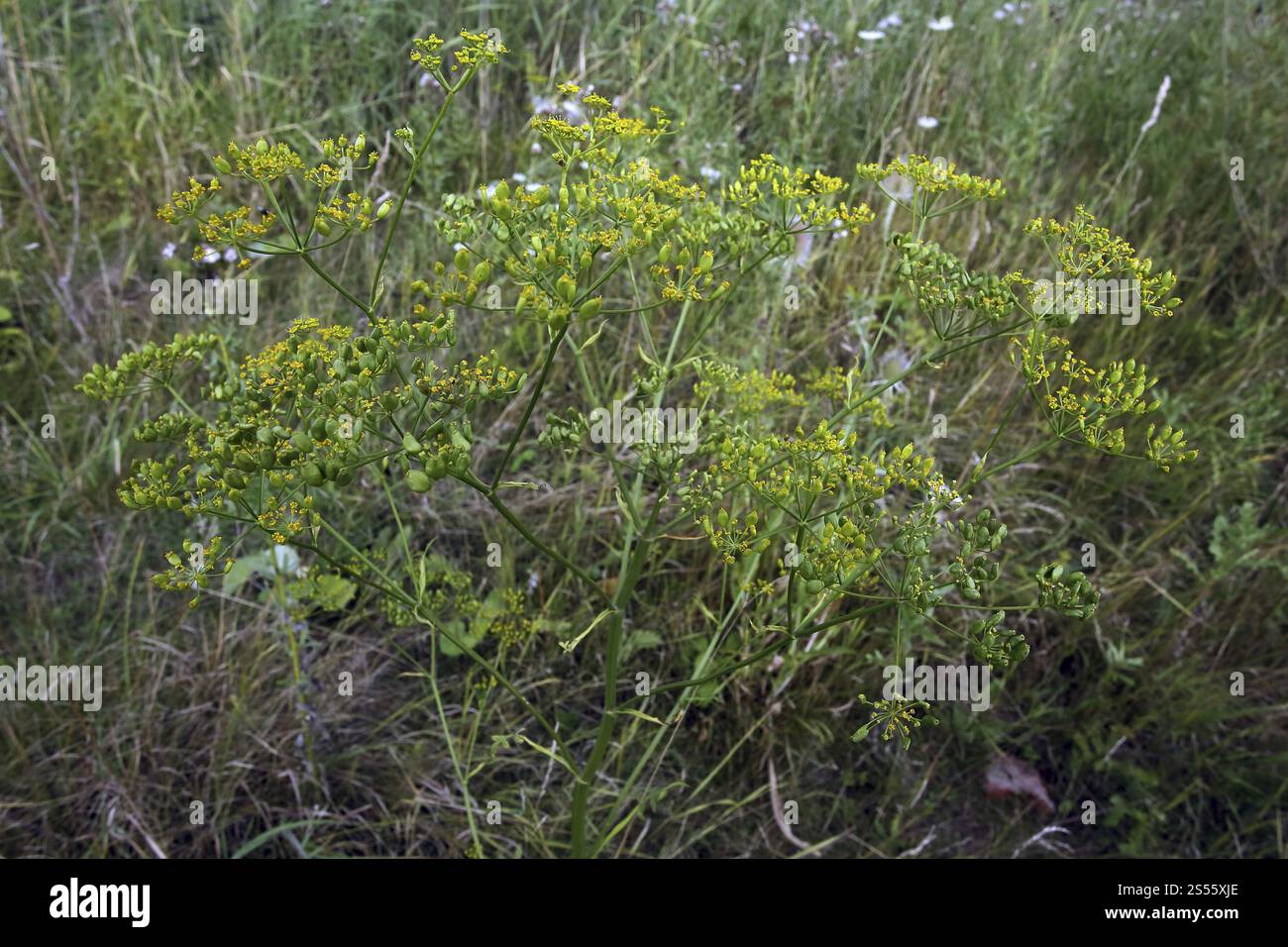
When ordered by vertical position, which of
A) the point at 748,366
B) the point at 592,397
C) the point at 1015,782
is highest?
the point at 592,397

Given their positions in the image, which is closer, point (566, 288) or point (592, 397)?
point (566, 288)

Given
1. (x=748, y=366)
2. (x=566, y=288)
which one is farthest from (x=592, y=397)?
(x=748, y=366)

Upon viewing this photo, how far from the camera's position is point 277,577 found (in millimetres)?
2781

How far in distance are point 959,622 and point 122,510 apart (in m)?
2.52

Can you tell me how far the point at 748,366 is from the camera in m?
3.50

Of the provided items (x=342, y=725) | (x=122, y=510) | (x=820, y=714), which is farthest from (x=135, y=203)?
(x=820, y=714)

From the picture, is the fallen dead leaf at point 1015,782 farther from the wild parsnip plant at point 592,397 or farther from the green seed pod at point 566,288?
the green seed pod at point 566,288

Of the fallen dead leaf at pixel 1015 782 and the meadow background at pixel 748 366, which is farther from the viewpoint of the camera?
the fallen dead leaf at pixel 1015 782

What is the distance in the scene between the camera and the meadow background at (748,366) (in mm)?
2924

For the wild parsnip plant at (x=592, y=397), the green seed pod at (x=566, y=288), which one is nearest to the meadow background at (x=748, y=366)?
the wild parsnip plant at (x=592, y=397)

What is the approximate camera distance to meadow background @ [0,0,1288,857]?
292 centimetres

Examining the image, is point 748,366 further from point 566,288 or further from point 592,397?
point 566,288

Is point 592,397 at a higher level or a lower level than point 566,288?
lower

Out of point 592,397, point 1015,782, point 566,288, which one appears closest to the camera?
point 566,288
